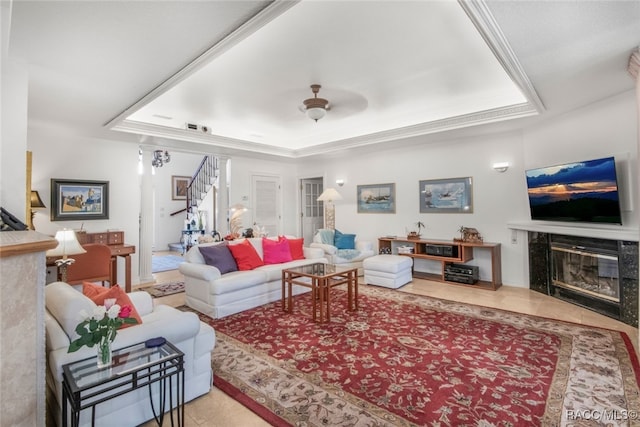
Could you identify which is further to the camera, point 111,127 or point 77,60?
point 111,127

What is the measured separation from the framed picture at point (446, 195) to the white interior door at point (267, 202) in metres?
3.49

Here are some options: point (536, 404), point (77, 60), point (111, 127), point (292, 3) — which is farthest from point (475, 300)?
point (111, 127)

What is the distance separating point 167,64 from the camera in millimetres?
2561

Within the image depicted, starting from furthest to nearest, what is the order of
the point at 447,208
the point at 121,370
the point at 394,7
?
the point at 447,208
the point at 394,7
the point at 121,370

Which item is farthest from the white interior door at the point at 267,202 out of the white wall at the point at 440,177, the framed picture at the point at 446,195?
the framed picture at the point at 446,195

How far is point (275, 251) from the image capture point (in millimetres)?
4688

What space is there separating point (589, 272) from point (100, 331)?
5.03 meters

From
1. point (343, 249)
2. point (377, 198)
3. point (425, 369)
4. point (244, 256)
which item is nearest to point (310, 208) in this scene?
point (377, 198)

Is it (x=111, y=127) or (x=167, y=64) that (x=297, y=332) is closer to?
(x=167, y=64)

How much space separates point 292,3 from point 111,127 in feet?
12.2

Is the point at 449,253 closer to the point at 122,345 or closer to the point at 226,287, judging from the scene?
the point at 226,287

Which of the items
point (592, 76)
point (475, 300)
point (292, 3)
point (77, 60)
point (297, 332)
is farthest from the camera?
point (475, 300)

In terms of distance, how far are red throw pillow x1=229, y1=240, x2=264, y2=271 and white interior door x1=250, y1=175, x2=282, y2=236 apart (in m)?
2.79

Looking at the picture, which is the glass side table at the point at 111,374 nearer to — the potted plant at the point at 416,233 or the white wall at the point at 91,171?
the white wall at the point at 91,171
